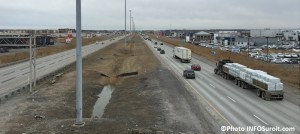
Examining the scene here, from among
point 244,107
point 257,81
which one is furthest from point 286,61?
point 244,107

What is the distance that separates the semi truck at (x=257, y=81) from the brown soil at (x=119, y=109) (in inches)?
307

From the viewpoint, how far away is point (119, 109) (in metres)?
38.9

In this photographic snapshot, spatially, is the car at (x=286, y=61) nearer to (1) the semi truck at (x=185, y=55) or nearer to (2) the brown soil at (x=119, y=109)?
(1) the semi truck at (x=185, y=55)

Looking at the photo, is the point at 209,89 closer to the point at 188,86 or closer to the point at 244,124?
the point at 188,86

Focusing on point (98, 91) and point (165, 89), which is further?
point (98, 91)

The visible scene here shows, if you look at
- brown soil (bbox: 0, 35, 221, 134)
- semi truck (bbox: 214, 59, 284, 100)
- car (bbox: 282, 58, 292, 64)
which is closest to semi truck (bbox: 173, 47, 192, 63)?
brown soil (bbox: 0, 35, 221, 134)

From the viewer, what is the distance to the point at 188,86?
163ft

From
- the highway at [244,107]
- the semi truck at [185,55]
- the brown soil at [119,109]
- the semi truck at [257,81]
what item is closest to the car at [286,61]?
the semi truck at [185,55]

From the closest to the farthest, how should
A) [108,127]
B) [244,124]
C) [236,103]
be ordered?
[108,127]
[244,124]
[236,103]

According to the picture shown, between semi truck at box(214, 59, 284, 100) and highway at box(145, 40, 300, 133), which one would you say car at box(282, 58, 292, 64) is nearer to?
semi truck at box(214, 59, 284, 100)

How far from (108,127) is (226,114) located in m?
11.0

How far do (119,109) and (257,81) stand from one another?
639 inches

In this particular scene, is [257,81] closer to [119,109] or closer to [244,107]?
[244,107]

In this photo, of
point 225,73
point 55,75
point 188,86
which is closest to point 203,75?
point 225,73
